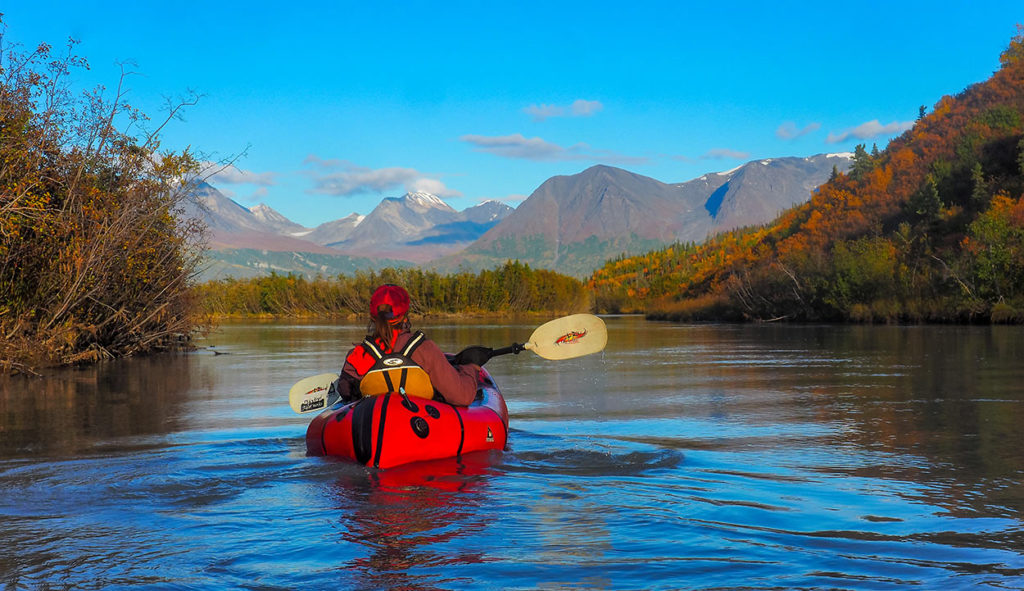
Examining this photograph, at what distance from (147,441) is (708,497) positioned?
6558 mm

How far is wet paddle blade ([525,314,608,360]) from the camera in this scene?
11.1m

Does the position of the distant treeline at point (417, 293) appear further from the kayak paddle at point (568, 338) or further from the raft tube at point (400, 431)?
the raft tube at point (400, 431)

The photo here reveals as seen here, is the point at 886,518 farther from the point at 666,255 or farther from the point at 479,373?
the point at 666,255

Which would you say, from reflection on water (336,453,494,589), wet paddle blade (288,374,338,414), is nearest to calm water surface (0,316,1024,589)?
reflection on water (336,453,494,589)

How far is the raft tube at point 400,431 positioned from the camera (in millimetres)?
7148

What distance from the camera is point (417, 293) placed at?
88875 mm

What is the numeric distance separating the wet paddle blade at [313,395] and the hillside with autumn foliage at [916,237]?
3802 centimetres

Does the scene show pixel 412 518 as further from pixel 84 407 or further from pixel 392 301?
pixel 84 407

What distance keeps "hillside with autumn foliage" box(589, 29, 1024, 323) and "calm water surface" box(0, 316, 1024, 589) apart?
33.4 m

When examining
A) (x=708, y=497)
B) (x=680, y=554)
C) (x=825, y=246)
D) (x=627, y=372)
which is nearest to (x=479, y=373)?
(x=708, y=497)

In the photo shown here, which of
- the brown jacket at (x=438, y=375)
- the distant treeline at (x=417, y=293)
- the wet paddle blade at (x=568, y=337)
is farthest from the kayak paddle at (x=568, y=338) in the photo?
the distant treeline at (x=417, y=293)

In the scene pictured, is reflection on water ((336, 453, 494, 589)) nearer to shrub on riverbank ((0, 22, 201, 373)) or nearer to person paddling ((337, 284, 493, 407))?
person paddling ((337, 284, 493, 407))

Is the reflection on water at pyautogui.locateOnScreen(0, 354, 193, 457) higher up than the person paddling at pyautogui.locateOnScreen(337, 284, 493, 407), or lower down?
lower down

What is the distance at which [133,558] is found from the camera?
494cm
